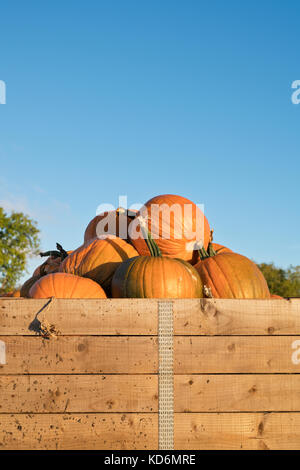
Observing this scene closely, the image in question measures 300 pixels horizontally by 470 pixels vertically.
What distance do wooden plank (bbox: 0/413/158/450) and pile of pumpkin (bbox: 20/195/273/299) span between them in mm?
747

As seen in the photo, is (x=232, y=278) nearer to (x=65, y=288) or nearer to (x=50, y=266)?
(x=65, y=288)

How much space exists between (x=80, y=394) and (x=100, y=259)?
43.7 inches

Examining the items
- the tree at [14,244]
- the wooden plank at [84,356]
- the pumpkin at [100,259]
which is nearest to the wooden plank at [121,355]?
the wooden plank at [84,356]

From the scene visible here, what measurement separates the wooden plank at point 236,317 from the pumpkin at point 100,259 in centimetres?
90

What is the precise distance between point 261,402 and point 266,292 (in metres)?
0.84

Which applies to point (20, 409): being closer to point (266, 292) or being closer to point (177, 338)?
point (177, 338)

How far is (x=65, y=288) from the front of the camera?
2.93 m

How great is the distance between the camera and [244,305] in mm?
2617

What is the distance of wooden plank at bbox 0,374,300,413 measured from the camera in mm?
2490

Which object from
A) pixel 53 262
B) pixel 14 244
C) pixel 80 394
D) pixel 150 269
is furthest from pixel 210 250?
pixel 14 244

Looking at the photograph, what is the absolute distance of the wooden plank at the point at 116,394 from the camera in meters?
2.49

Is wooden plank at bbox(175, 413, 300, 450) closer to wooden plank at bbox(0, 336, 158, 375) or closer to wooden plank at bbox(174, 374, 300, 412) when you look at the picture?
wooden plank at bbox(174, 374, 300, 412)

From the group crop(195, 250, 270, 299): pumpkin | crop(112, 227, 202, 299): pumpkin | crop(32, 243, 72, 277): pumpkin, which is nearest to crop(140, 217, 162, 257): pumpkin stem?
crop(112, 227, 202, 299): pumpkin
